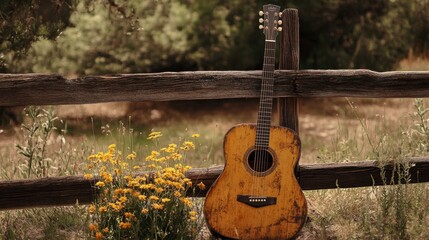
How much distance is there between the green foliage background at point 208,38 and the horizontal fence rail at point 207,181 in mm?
4250

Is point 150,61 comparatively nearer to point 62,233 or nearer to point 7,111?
point 7,111

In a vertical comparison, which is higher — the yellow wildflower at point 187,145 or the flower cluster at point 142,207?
the yellow wildflower at point 187,145

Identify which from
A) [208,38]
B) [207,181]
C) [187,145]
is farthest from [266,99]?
[208,38]

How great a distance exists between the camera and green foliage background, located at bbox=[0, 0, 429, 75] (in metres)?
10.2

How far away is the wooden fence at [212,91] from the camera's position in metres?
5.37

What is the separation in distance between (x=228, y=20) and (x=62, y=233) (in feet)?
19.2

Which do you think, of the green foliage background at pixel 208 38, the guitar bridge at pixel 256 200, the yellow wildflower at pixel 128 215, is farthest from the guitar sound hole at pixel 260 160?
the green foliage background at pixel 208 38

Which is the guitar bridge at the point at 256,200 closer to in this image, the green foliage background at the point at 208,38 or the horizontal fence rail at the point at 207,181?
the horizontal fence rail at the point at 207,181

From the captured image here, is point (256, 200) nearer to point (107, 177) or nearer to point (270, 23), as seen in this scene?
point (107, 177)

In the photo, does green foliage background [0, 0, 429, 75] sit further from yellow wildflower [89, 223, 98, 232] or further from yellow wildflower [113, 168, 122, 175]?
yellow wildflower [89, 223, 98, 232]

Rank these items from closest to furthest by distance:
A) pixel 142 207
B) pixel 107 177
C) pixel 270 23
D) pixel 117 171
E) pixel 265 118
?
1. pixel 107 177
2. pixel 142 207
3. pixel 117 171
4. pixel 265 118
5. pixel 270 23

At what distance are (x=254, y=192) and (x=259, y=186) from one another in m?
0.05

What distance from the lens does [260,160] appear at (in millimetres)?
5395

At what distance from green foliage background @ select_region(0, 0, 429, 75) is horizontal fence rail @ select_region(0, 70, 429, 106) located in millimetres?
4196
